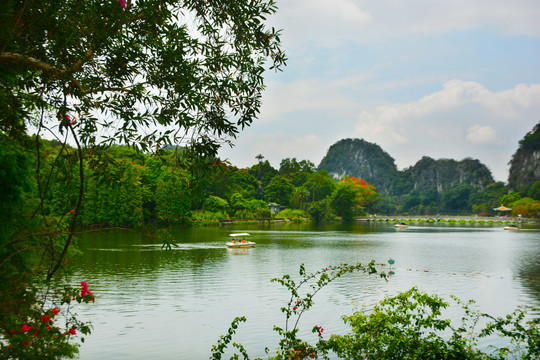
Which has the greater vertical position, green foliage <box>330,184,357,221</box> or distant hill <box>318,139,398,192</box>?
distant hill <box>318,139,398,192</box>

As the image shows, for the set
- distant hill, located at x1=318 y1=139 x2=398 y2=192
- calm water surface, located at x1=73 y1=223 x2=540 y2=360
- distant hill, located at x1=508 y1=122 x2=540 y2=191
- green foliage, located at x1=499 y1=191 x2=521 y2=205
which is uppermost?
distant hill, located at x1=318 y1=139 x2=398 y2=192

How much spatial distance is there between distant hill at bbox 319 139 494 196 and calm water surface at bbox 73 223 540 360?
98698 millimetres

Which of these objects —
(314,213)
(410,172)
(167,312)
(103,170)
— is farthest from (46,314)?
(410,172)

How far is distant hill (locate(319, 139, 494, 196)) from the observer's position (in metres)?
122

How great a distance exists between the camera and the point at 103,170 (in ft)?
16.4

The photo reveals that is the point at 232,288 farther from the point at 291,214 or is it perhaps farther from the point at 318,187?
the point at 318,187

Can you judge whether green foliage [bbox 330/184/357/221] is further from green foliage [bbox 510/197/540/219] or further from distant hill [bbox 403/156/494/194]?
distant hill [bbox 403/156/494/194]

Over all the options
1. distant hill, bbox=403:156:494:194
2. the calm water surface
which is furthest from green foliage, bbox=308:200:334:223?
distant hill, bbox=403:156:494:194

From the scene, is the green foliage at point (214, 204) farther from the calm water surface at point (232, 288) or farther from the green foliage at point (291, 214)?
the calm water surface at point (232, 288)

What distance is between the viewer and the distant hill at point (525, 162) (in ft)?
316

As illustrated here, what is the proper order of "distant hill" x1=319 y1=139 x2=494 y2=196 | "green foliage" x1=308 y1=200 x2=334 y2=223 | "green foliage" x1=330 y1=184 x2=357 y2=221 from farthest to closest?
"distant hill" x1=319 y1=139 x2=494 y2=196 < "green foliage" x1=330 y1=184 x2=357 y2=221 < "green foliage" x1=308 y1=200 x2=334 y2=223

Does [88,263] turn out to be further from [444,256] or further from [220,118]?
[444,256]

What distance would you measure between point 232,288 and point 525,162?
10445 centimetres

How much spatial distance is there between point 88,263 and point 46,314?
16.8 meters
